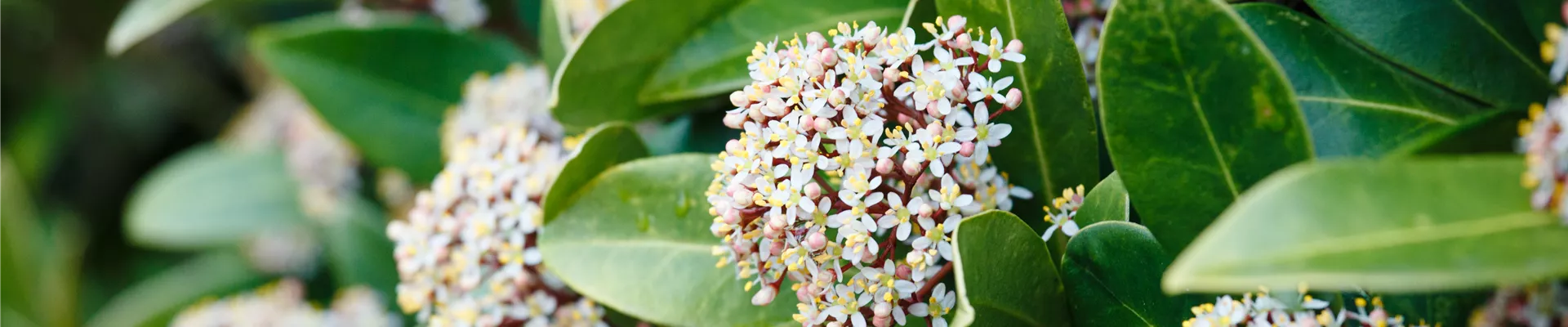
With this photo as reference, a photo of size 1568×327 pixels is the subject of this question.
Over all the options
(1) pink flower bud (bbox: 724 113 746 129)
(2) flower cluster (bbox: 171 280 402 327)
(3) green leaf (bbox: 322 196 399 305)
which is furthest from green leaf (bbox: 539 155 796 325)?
(3) green leaf (bbox: 322 196 399 305)

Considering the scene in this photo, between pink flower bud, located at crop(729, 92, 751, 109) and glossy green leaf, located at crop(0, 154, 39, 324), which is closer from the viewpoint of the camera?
pink flower bud, located at crop(729, 92, 751, 109)

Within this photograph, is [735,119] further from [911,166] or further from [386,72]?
[386,72]

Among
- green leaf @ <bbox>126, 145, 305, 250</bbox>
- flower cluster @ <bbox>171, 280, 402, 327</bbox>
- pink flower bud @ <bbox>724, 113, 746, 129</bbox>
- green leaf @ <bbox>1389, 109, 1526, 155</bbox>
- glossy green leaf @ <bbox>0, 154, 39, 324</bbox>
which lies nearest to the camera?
green leaf @ <bbox>1389, 109, 1526, 155</bbox>

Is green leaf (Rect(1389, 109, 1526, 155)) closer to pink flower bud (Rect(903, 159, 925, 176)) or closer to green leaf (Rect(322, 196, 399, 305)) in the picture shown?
pink flower bud (Rect(903, 159, 925, 176))

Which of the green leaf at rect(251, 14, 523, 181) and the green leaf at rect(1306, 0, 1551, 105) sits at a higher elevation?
the green leaf at rect(251, 14, 523, 181)

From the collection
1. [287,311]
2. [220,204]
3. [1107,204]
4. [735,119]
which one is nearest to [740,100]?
[735,119]

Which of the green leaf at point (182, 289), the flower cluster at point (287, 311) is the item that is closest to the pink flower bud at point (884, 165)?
the flower cluster at point (287, 311)

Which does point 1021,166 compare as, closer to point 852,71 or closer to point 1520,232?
point 852,71
